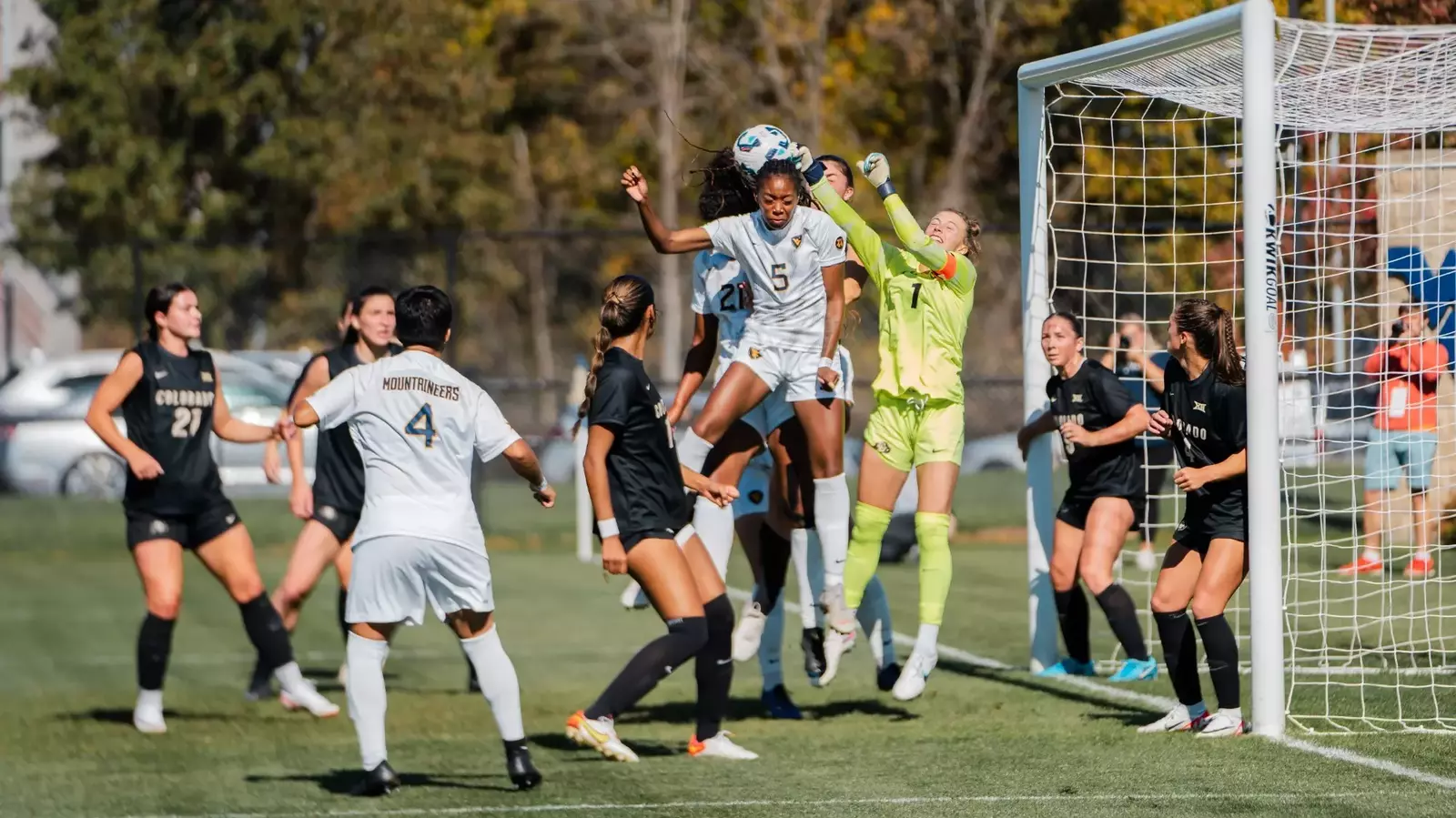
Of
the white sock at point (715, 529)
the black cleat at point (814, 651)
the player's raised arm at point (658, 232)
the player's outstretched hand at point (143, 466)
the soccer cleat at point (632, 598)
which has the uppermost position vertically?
the player's raised arm at point (658, 232)

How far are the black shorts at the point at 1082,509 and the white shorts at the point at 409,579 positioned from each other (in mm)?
4015

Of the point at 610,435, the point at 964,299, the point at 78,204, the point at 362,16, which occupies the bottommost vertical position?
the point at 610,435

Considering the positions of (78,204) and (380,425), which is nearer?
(380,425)

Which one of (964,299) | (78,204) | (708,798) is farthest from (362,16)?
(708,798)

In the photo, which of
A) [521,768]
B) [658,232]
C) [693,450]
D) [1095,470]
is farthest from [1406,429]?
[521,768]

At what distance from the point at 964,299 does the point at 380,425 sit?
128 inches

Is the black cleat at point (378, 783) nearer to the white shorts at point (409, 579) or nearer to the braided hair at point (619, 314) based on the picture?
the white shorts at point (409, 579)

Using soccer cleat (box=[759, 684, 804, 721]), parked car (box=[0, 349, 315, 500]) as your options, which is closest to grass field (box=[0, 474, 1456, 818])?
soccer cleat (box=[759, 684, 804, 721])

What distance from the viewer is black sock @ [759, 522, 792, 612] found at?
32.5ft

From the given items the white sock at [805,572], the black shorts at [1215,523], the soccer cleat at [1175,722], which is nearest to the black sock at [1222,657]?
the soccer cleat at [1175,722]

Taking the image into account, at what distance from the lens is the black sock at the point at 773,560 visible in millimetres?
9905

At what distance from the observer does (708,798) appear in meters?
7.32

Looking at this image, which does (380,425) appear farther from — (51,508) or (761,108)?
(761,108)

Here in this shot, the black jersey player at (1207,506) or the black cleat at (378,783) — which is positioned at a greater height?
the black jersey player at (1207,506)
